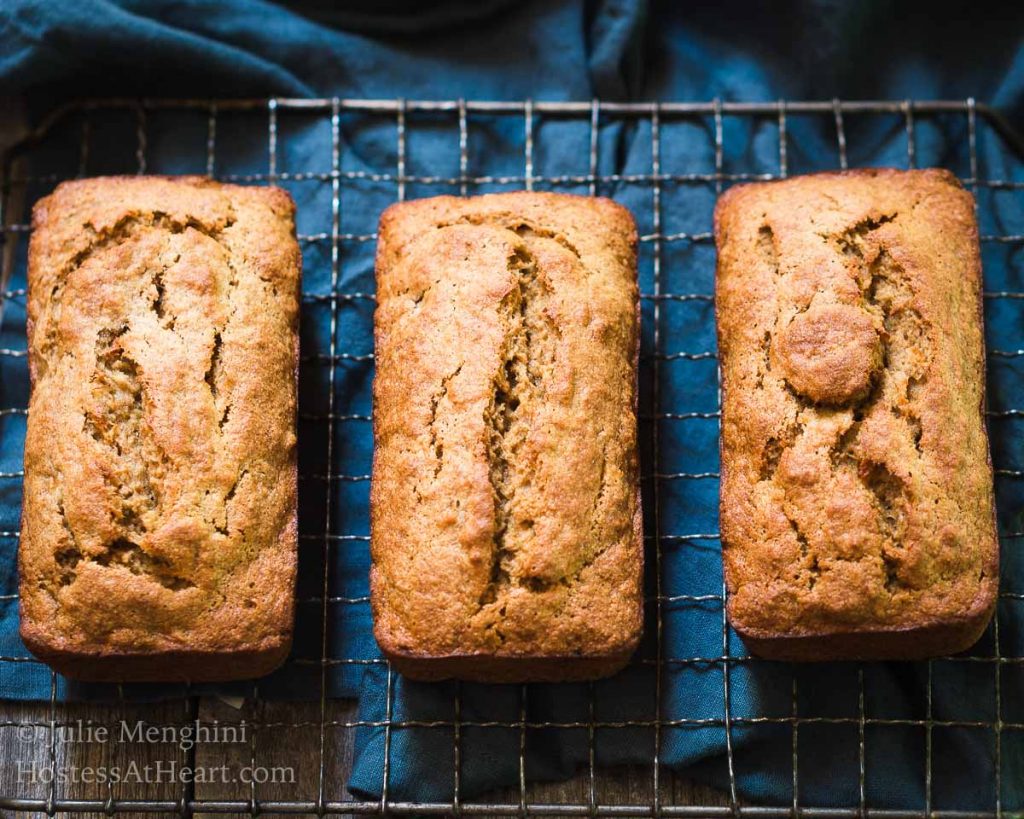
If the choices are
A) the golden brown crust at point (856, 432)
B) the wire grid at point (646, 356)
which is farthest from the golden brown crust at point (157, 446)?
the golden brown crust at point (856, 432)

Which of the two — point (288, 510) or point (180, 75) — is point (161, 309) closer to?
point (288, 510)

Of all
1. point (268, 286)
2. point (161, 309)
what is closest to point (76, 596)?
point (161, 309)

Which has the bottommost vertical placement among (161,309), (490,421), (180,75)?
(490,421)

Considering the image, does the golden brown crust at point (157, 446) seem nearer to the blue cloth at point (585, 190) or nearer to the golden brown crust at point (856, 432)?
the blue cloth at point (585, 190)

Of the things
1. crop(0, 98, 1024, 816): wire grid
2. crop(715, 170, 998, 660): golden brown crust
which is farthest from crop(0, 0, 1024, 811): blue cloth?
crop(715, 170, 998, 660): golden brown crust

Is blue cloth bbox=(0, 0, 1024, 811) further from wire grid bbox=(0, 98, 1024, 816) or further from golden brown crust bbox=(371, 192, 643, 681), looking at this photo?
golden brown crust bbox=(371, 192, 643, 681)

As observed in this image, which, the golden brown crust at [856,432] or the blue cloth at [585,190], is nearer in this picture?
the golden brown crust at [856,432]
